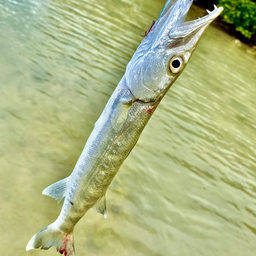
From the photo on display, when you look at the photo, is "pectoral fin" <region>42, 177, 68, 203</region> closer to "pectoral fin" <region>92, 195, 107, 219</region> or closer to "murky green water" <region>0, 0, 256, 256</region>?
"pectoral fin" <region>92, 195, 107, 219</region>

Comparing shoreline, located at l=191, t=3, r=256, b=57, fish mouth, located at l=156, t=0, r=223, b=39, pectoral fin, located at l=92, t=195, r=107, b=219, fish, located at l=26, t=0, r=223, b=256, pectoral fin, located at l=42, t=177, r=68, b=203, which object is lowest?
pectoral fin, located at l=42, t=177, r=68, b=203

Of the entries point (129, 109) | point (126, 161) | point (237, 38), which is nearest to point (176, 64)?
point (129, 109)

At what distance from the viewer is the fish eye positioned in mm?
1613

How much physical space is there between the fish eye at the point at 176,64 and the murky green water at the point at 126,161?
6.65 feet

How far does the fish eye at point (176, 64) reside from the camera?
161 cm

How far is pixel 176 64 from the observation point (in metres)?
1.63

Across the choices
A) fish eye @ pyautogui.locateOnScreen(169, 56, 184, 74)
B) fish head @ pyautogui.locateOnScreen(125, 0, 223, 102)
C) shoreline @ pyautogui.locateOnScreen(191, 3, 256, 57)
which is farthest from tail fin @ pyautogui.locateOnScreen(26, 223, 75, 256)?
shoreline @ pyautogui.locateOnScreen(191, 3, 256, 57)

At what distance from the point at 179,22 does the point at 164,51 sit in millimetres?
194

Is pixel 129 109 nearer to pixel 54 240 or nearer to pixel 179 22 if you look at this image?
pixel 179 22

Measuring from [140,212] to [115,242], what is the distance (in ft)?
1.86

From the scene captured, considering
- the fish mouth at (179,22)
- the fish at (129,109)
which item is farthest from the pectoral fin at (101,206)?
the fish mouth at (179,22)

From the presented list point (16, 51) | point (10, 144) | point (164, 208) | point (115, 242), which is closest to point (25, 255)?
point (115, 242)

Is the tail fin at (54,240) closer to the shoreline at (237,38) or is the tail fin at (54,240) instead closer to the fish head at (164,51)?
the fish head at (164,51)

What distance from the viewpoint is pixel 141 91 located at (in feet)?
5.65
